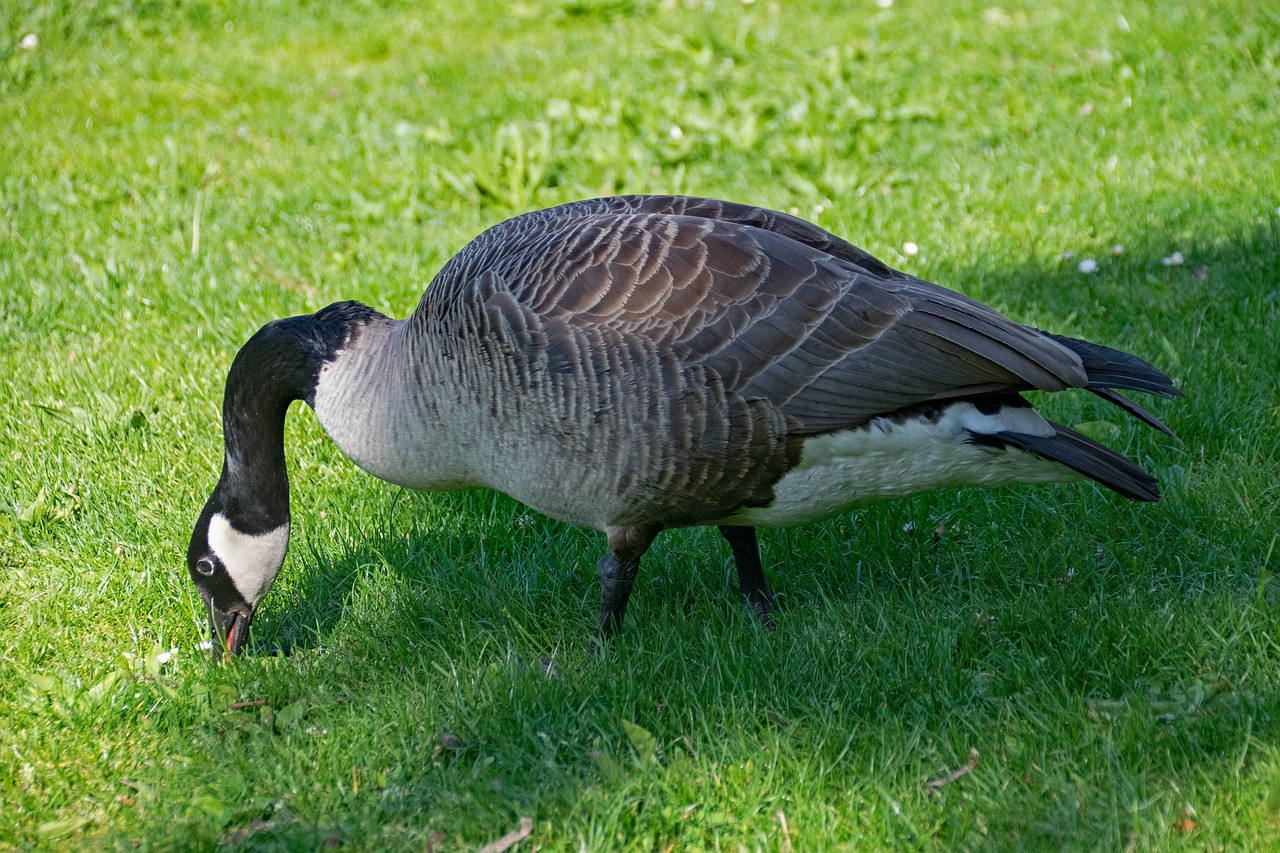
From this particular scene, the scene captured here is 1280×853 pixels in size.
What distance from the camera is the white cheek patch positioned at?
3523mm

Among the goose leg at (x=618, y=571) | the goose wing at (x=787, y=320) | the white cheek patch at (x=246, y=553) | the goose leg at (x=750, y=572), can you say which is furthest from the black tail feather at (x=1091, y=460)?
the white cheek patch at (x=246, y=553)

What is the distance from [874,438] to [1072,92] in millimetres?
5009

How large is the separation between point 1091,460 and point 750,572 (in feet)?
3.79

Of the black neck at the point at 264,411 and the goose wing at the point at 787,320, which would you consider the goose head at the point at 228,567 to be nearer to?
the black neck at the point at 264,411

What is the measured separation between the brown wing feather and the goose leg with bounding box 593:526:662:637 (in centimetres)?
55

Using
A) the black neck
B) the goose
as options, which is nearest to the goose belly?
the goose

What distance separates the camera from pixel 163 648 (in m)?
3.70

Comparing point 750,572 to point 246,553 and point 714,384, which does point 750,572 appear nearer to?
point 714,384

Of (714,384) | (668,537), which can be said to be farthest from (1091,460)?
(668,537)

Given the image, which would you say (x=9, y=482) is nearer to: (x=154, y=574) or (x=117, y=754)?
(x=154, y=574)

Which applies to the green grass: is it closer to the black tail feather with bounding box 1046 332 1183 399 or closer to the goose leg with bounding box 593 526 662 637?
the goose leg with bounding box 593 526 662 637

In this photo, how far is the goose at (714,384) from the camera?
3.01m

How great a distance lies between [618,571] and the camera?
332cm

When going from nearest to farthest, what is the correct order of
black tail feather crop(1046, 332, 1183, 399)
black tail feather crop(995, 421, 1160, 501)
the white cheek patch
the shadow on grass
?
1. the shadow on grass
2. black tail feather crop(995, 421, 1160, 501)
3. black tail feather crop(1046, 332, 1183, 399)
4. the white cheek patch
